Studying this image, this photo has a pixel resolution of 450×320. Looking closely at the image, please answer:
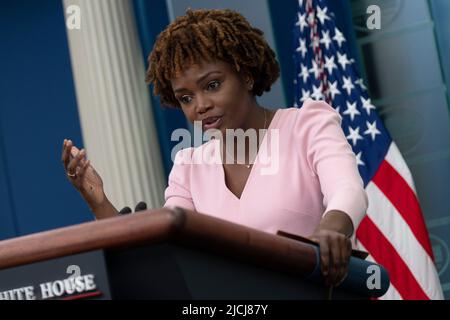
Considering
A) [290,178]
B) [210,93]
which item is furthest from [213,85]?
[290,178]

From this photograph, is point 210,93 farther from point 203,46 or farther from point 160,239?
point 160,239

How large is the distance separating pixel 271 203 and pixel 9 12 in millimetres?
4413

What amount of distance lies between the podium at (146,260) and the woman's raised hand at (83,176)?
2.08ft

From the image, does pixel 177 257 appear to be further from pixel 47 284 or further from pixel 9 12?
pixel 9 12

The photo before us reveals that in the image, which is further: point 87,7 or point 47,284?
point 87,7

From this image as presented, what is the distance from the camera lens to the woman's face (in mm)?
2250

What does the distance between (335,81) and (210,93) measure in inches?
106

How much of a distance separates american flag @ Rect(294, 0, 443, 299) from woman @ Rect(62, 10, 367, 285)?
2369 mm

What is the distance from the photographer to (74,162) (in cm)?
220

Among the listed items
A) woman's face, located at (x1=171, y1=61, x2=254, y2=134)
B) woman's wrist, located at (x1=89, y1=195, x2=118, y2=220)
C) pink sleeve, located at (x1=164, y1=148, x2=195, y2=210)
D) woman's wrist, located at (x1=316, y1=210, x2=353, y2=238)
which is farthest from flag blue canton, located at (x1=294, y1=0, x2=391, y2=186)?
woman's wrist, located at (x1=316, y1=210, x2=353, y2=238)

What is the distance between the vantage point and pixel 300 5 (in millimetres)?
5035

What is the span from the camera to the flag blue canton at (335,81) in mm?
4840

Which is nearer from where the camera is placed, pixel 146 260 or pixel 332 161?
pixel 146 260
